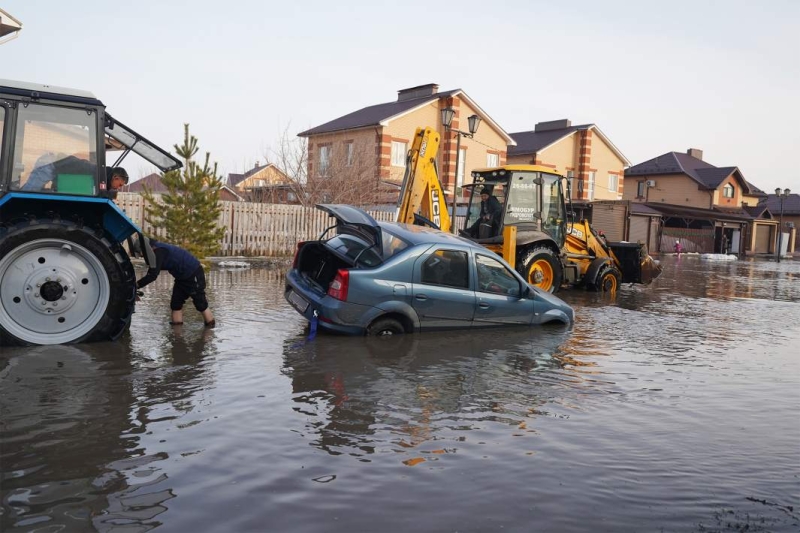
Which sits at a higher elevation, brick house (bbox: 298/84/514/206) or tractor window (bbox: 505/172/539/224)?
brick house (bbox: 298/84/514/206)

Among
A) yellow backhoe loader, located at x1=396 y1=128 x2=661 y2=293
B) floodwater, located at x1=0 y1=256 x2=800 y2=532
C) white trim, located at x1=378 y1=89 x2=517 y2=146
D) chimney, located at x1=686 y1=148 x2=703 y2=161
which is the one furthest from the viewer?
chimney, located at x1=686 y1=148 x2=703 y2=161

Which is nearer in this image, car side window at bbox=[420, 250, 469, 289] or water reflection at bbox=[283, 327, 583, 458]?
water reflection at bbox=[283, 327, 583, 458]

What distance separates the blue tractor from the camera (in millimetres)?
7035

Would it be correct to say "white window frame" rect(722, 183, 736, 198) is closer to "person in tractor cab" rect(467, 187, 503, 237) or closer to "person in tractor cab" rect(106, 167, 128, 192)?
"person in tractor cab" rect(467, 187, 503, 237)

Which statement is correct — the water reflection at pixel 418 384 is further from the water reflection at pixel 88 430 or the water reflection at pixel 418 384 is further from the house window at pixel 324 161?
the house window at pixel 324 161

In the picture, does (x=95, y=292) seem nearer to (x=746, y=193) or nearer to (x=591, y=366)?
(x=591, y=366)

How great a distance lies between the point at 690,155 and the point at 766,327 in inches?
2282

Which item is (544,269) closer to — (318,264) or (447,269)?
(447,269)

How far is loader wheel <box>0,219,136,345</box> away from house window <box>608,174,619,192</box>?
4661 centimetres

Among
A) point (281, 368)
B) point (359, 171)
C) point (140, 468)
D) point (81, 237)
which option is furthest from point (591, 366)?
point (359, 171)

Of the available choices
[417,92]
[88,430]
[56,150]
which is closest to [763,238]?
[417,92]

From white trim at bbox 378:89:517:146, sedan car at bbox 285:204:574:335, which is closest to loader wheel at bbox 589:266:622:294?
sedan car at bbox 285:204:574:335

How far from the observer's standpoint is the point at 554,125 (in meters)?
50.3

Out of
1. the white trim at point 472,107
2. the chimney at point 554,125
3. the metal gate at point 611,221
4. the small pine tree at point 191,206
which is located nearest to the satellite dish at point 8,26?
the small pine tree at point 191,206
